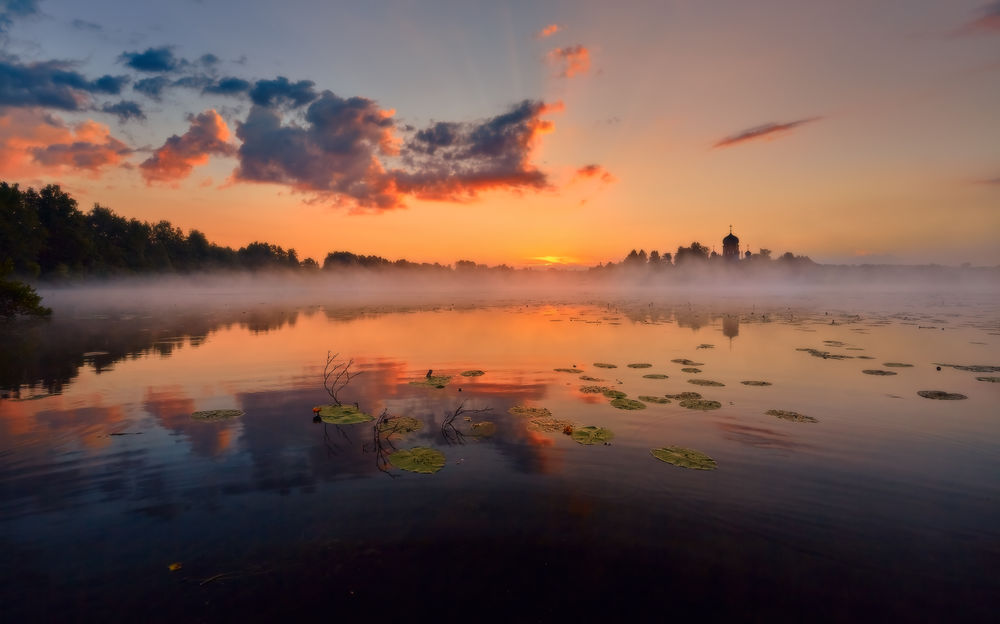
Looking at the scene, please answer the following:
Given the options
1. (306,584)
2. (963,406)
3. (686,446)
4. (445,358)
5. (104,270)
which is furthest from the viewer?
(104,270)

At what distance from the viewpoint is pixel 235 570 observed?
605cm

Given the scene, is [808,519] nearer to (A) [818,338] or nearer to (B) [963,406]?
(B) [963,406]

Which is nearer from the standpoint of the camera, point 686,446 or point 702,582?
point 702,582

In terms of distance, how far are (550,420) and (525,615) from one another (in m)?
7.88

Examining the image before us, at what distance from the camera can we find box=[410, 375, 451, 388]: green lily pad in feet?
58.1

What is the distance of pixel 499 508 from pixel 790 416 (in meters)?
11.2

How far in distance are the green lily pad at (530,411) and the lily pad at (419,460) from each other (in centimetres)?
397

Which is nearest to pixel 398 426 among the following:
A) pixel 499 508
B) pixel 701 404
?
pixel 499 508

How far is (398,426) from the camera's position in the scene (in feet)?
41.0

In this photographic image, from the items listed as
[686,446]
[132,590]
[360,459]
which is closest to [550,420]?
[686,446]

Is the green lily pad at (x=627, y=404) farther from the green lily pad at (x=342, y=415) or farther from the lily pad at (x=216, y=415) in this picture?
the lily pad at (x=216, y=415)

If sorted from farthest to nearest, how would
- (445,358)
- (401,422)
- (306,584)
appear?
1. (445,358)
2. (401,422)
3. (306,584)

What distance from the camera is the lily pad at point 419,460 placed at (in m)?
9.55

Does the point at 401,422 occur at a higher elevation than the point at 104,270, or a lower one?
lower
